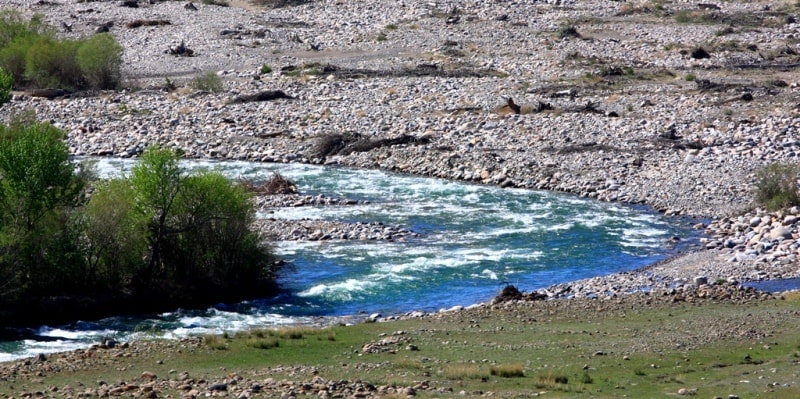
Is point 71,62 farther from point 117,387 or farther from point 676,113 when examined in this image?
point 117,387

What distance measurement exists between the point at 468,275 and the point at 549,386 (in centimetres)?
980

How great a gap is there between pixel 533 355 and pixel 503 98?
25.4 meters

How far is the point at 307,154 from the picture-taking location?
39.7 meters

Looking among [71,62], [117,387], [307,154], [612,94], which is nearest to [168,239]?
[117,387]

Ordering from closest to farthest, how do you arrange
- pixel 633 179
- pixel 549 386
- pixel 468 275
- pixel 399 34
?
pixel 549 386, pixel 468 275, pixel 633 179, pixel 399 34

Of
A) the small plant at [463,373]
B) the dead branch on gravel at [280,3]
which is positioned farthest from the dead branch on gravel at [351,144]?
the dead branch on gravel at [280,3]

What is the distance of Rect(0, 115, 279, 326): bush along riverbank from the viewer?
75.7 ft

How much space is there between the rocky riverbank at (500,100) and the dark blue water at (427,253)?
1182 mm

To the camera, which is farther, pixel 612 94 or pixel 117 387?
pixel 612 94

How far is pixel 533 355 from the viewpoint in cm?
1934

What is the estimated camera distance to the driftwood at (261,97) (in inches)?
1797

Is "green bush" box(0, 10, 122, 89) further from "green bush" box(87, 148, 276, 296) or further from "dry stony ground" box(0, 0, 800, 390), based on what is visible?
"green bush" box(87, 148, 276, 296)

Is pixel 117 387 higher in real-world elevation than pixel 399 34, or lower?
lower

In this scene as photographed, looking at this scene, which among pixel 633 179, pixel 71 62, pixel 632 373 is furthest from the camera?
pixel 71 62
